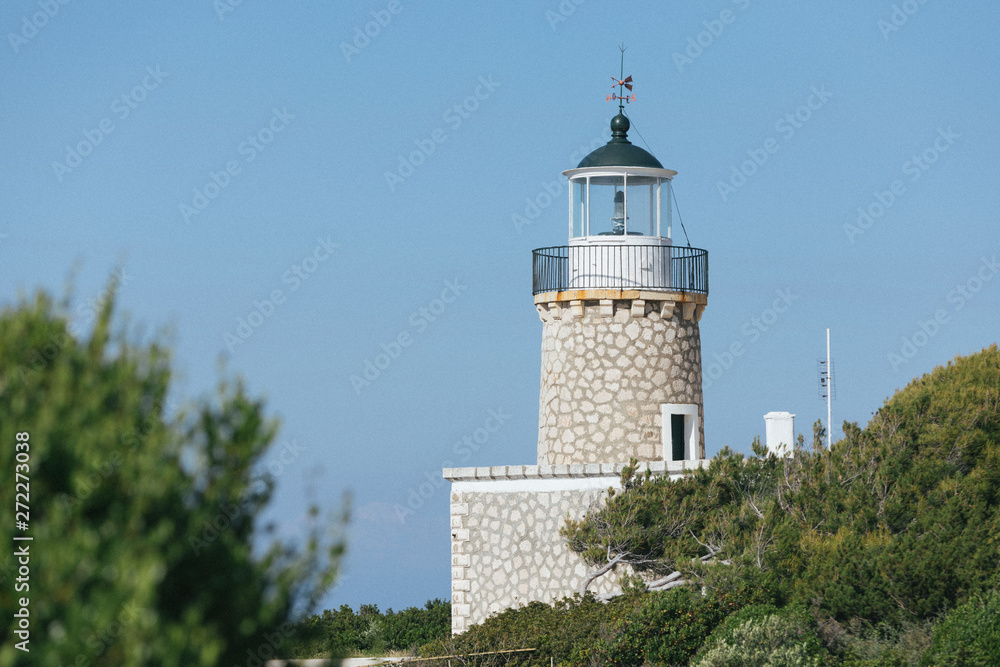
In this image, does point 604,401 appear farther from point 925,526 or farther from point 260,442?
point 260,442

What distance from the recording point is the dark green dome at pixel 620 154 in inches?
830

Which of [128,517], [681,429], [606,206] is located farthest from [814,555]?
[128,517]

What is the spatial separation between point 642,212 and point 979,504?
7.41 metres

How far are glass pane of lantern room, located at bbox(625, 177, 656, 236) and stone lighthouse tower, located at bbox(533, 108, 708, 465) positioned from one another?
2cm

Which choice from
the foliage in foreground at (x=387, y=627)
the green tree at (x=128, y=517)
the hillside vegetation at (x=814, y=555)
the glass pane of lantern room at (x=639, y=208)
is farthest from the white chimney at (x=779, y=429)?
the green tree at (x=128, y=517)

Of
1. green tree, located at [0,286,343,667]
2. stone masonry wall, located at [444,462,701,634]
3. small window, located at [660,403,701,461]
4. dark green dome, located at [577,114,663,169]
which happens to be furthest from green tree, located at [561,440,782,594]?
green tree, located at [0,286,343,667]

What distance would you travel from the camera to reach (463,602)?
19281 millimetres

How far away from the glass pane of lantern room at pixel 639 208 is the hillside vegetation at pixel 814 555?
4.57 meters

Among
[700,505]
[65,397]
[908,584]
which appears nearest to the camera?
[65,397]

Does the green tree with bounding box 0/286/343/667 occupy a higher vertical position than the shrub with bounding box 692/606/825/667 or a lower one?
higher

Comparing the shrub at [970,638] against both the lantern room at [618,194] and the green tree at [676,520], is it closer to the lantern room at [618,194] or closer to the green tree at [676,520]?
the green tree at [676,520]

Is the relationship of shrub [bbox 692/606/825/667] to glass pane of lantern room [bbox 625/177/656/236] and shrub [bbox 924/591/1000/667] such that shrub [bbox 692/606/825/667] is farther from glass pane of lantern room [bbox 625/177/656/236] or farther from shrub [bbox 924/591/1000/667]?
glass pane of lantern room [bbox 625/177/656/236]

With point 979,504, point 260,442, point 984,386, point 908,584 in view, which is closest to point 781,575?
point 908,584

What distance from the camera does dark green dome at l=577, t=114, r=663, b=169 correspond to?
69.2ft
